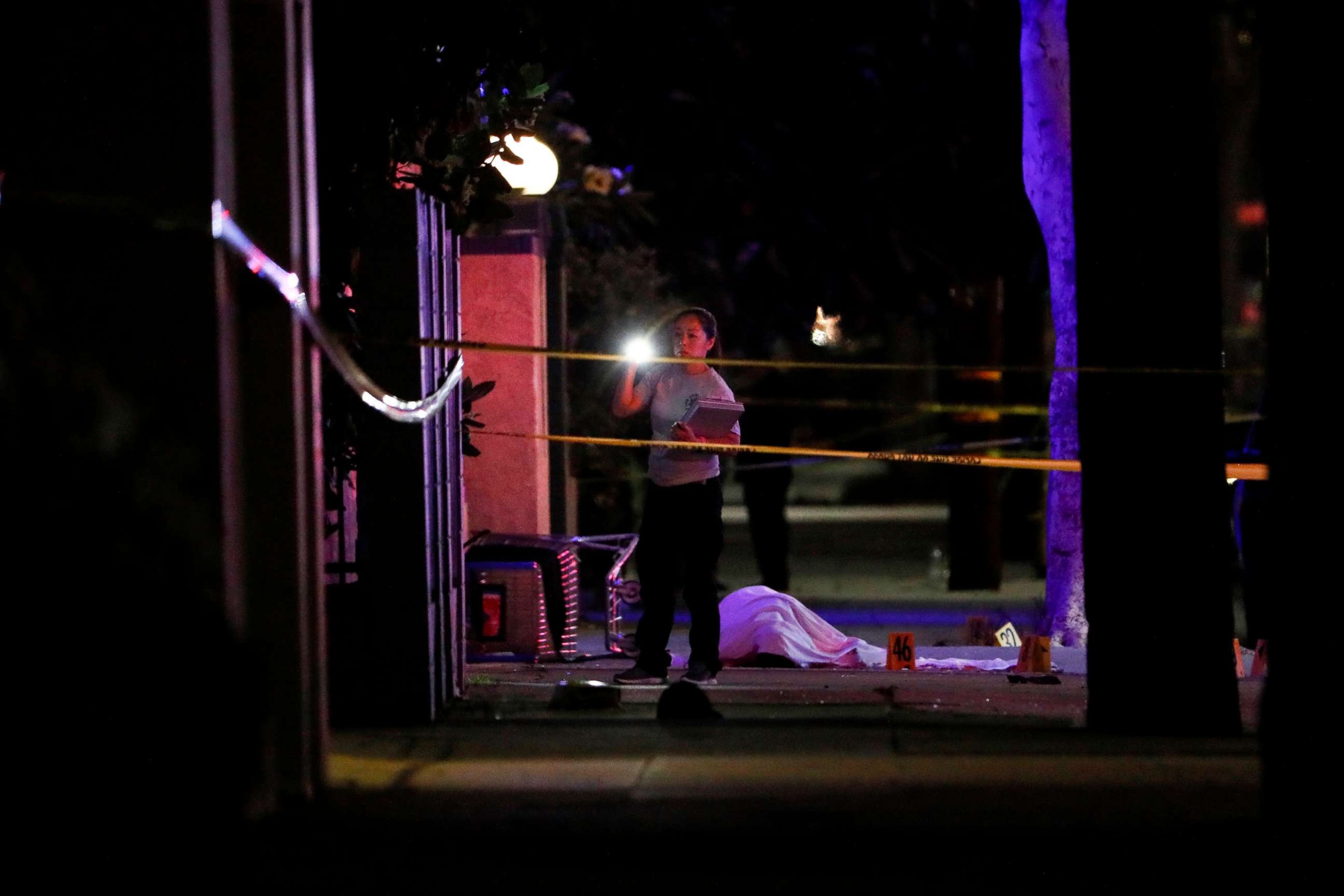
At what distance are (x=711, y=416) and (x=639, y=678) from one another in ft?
3.73

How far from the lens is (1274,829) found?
425cm

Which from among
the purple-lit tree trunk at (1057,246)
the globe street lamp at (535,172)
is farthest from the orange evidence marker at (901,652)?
the globe street lamp at (535,172)

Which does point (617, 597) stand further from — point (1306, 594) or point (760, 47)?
point (760, 47)

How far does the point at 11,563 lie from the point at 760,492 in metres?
10.2

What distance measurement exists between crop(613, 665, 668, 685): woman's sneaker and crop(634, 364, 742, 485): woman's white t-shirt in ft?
2.62

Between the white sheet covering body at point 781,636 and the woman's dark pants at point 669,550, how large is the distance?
138 centimetres

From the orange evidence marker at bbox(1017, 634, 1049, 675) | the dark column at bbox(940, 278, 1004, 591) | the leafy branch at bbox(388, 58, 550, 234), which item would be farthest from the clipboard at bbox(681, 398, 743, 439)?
the dark column at bbox(940, 278, 1004, 591)

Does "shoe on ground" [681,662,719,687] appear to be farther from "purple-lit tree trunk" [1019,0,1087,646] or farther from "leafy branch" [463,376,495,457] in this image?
"purple-lit tree trunk" [1019,0,1087,646]

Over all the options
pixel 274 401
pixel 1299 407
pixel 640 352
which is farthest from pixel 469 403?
pixel 1299 407

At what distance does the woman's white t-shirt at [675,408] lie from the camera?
846cm

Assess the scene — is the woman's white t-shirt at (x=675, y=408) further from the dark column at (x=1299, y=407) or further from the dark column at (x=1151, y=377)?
the dark column at (x=1299, y=407)

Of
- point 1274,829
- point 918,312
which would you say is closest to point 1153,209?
point 1274,829

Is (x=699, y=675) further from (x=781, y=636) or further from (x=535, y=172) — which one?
(x=535, y=172)

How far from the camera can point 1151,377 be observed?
6105mm
